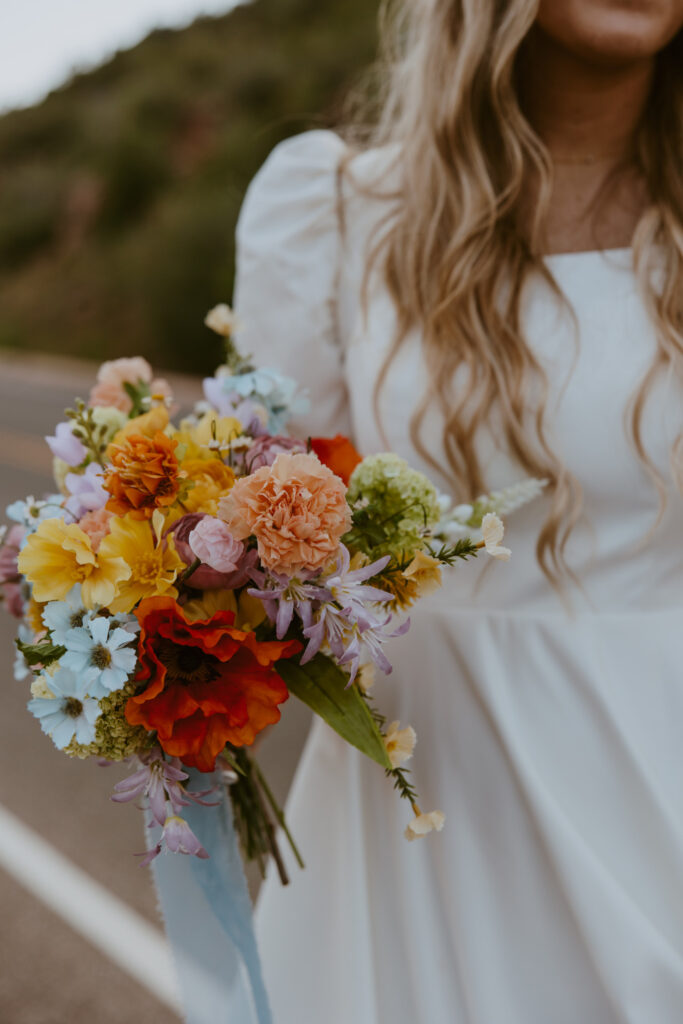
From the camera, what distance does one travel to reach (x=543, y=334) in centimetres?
134

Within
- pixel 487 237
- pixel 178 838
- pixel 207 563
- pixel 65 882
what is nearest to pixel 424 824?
pixel 178 838

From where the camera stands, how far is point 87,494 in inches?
36.9

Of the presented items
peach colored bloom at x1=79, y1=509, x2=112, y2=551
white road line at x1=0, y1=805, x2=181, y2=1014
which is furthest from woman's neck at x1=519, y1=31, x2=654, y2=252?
white road line at x1=0, y1=805, x2=181, y2=1014

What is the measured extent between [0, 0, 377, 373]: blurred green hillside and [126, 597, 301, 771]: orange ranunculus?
10.4 meters

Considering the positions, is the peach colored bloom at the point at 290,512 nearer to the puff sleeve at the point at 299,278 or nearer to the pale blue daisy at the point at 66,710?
the pale blue daisy at the point at 66,710

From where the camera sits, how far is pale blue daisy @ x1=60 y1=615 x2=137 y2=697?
792 millimetres

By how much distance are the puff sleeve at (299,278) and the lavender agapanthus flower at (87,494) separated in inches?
22.1

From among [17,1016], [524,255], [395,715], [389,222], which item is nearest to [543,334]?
[524,255]

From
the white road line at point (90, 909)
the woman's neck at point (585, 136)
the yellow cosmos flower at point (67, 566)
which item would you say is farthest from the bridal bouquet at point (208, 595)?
the white road line at point (90, 909)

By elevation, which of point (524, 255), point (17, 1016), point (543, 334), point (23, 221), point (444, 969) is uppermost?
point (23, 221)

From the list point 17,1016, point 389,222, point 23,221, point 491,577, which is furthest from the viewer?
point 23,221

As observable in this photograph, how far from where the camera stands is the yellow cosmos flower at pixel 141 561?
0.85 meters

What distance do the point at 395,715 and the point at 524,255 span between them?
0.69 metres

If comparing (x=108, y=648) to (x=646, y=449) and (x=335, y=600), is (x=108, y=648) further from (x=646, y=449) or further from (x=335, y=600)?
(x=646, y=449)
